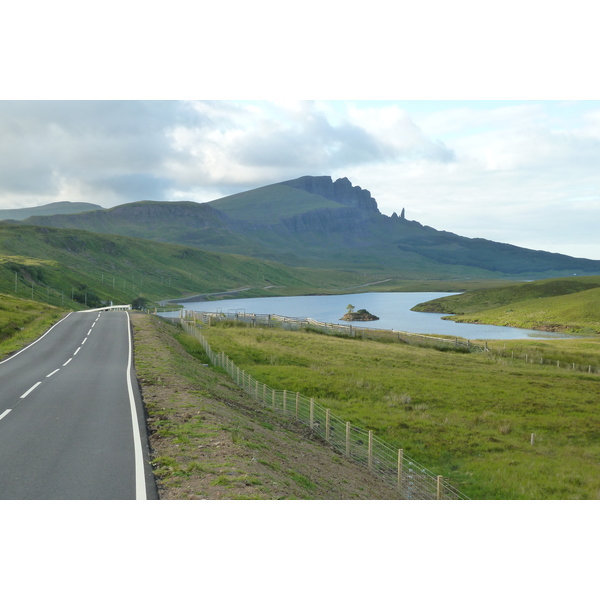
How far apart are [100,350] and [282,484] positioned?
1051 inches

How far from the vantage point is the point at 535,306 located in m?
123

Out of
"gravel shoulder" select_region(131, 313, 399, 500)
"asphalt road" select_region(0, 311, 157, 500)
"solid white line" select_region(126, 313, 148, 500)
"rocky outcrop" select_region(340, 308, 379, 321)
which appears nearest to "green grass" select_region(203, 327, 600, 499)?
"gravel shoulder" select_region(131, 313, 399, 500)

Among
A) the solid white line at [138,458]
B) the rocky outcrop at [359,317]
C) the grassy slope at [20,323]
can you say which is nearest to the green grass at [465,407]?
the solid white line at [138,458]

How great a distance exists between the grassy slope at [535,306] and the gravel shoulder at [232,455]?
9117 cm

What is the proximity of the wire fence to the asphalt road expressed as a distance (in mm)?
7780

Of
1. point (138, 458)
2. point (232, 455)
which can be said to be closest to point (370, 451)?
point (232, 455)

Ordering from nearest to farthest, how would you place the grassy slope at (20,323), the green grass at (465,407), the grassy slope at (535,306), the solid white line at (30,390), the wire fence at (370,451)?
the wire fence at (370,451)
the green grass at (465,407)
the solid white line at (30,390)
the grassy slope at (20,323)
the grassy slope at (535,306)

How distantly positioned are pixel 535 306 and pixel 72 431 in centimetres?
12562

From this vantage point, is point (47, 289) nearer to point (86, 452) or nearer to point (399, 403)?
point (399, 403)

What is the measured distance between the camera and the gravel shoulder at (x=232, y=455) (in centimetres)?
999

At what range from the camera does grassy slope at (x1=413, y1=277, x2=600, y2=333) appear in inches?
4107

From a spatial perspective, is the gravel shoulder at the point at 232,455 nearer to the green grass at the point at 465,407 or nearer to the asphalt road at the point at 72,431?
the asphalt road at the point at 72,431

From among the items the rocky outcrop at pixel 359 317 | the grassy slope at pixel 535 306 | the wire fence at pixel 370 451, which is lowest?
the wire fence at pixel 370 451

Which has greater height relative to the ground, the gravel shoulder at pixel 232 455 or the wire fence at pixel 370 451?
the gravel shoulder at pixel 232 455
